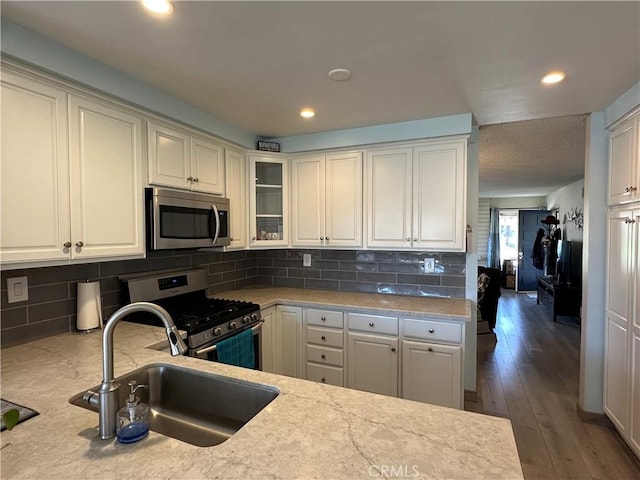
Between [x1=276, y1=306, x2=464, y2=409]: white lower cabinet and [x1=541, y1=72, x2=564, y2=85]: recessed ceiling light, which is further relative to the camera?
[x1=276, y1=306, x2=464, y2=409]: white lower cabinet

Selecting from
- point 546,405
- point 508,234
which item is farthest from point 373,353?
point 508,234

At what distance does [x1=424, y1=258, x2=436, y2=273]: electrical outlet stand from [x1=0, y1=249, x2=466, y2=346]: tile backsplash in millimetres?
Result: 26

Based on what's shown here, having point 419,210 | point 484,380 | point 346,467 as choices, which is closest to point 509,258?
point 484,380

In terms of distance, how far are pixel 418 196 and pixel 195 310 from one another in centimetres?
190

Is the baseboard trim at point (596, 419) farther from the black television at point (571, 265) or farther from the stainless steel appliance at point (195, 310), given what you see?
the black television at point (571, 265)

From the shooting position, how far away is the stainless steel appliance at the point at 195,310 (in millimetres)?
1959

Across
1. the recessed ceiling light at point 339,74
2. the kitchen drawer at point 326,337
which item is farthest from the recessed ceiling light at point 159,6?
the kitchen drawer at point 326,337

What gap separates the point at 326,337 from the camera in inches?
105

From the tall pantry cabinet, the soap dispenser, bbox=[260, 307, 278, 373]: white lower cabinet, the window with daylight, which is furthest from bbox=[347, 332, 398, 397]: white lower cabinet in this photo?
the window with daylight

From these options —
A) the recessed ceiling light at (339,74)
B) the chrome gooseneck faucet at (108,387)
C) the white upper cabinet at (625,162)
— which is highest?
the recessed ceiling light at (339,74)

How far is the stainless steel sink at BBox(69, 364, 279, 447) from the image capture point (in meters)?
1.29

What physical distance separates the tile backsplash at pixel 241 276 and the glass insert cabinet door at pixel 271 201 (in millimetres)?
409

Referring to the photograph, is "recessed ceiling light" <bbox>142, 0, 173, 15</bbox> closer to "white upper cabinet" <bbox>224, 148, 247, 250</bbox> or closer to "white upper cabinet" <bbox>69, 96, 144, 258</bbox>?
"white upper cabinet" <bbox>69, 96, 144, 258</bbox>

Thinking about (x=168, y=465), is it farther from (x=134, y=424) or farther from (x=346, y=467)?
(x=346, y=467)
